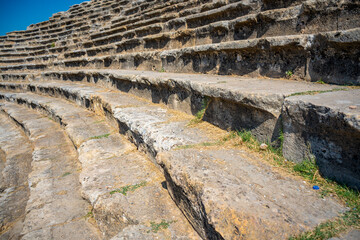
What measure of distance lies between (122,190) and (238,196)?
1.03 metres

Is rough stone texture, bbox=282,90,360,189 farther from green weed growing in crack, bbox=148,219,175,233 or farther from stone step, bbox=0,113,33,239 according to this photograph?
stone step, bbox=0,113,33,239

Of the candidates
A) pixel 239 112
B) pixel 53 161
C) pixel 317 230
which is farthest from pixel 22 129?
pixel 317 230

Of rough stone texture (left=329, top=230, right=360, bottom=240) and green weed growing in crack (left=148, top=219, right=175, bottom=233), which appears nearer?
rough stone texture (left=329, top=230, right=360, bottom=240)

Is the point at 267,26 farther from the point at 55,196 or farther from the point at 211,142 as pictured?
the point at 55,196

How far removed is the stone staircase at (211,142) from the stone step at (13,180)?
18mm

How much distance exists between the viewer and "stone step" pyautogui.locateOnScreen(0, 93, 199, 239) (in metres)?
1.43

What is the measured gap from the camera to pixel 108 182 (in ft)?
6.53

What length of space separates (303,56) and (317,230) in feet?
5.72

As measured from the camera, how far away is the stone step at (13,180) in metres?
2.21

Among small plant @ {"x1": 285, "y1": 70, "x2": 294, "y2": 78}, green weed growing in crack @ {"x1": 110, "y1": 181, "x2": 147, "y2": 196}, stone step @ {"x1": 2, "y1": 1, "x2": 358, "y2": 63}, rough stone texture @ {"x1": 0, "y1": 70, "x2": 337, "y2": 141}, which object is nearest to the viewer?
rough stone texture @ {"x1": 0, "y1": 70, "x2": 337, "y2": 141}

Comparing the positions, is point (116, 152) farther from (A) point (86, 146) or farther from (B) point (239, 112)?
(B) point (239, 112)

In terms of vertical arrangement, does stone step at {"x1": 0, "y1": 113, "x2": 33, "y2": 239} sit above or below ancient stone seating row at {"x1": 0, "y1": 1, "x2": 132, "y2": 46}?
below

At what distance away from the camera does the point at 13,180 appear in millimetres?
3105

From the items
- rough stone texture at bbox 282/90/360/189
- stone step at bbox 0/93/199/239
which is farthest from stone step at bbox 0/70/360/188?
stone step at bbox 0/93/199/239
